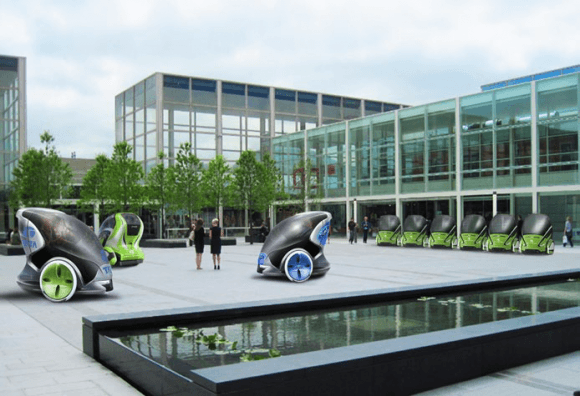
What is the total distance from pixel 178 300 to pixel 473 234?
784 inches

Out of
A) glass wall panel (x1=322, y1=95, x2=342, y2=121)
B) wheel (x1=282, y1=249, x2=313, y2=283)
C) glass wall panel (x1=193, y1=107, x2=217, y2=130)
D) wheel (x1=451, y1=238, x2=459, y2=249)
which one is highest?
glass wall panel (x1=322, y1=95, x2=342, y2=121)

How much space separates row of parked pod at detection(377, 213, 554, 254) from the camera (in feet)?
82.8

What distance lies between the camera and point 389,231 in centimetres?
3291

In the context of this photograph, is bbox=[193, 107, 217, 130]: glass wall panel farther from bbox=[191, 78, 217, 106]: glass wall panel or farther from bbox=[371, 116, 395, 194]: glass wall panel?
bbox=[371, 116, 395, 194]: glass wall panel

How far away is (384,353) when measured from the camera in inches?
196

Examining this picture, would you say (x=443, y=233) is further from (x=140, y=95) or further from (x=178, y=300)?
(x=140, y=95)

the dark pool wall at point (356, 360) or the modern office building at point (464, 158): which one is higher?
the modern office building at point (464, 158)

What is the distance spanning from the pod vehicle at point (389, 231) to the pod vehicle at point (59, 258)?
2257 cm

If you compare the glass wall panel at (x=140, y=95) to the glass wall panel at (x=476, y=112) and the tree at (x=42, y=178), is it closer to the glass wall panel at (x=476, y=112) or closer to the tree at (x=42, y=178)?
the tree at (x=42, y=178)

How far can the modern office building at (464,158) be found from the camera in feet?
99.9

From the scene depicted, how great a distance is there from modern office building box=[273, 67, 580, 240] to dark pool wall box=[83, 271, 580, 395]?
25736 mm

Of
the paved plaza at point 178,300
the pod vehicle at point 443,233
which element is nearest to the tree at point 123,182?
the paved plaza at point 178,300

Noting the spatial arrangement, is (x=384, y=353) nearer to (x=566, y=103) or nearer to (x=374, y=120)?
(x=566, y=103)

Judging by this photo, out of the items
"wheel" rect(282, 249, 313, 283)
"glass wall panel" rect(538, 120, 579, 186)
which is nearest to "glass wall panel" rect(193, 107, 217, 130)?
"glass wall panel" rect(538, 120, 579, 186)
